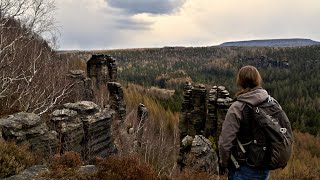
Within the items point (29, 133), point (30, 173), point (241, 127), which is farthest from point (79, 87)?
point (241, 127)

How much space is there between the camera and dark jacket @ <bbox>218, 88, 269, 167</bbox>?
6.13 meters

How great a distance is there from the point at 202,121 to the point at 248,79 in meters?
42.6

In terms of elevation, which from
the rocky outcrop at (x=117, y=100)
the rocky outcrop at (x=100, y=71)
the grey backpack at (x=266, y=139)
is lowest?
the rocky outcrop at (x=117, y=100)

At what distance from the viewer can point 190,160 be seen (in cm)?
1947

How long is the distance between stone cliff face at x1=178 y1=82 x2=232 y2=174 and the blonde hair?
Result: 13.2m

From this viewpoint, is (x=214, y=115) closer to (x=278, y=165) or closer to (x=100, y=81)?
(x=100, y=81)

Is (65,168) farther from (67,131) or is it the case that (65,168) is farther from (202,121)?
(202,121)

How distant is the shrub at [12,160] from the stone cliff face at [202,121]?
1044 cm

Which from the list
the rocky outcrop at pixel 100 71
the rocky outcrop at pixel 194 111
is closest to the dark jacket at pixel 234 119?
→ the rocky outcrop at pixel 194 111

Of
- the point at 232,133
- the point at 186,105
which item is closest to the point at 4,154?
the point at 232,133

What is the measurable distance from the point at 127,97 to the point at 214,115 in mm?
48809

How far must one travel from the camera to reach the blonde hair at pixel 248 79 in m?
6.47

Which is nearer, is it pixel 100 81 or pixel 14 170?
pixel 14 170

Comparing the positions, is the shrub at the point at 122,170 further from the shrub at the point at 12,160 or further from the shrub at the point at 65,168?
the shrub at the point at 12,160
